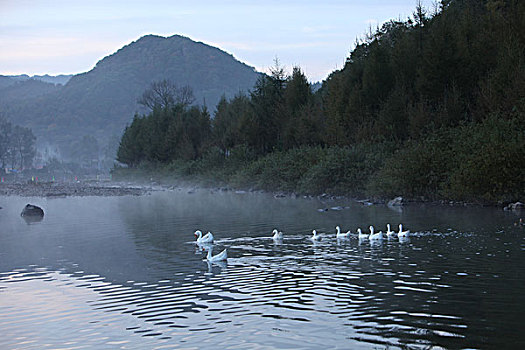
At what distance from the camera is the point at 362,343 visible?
1002 cm

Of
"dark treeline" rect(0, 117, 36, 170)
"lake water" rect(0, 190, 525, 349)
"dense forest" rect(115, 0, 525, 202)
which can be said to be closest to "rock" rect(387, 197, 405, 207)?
"dense forest" rect(115, 0, 525, 202)

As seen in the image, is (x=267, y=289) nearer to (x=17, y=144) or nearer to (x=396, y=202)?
(x=396, y=202)

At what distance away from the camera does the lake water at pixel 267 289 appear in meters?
10.7

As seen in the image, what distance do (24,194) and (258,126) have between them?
85.2 feet

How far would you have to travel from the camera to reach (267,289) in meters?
14.2

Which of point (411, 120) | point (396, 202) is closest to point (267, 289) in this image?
point (396, 202)

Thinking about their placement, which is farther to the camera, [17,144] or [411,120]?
[17,144]

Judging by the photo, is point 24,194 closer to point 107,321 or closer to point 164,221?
point 164,221

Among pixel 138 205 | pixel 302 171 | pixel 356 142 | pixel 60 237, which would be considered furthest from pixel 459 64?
pixel 60 237

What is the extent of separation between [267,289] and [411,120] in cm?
3265

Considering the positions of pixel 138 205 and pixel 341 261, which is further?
pixel 138 205

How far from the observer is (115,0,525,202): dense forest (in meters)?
33.9

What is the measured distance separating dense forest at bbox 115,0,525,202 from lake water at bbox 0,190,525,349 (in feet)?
25.3

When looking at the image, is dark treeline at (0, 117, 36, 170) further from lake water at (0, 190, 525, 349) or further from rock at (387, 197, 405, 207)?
lake water at (0, 190, 525, 349)
